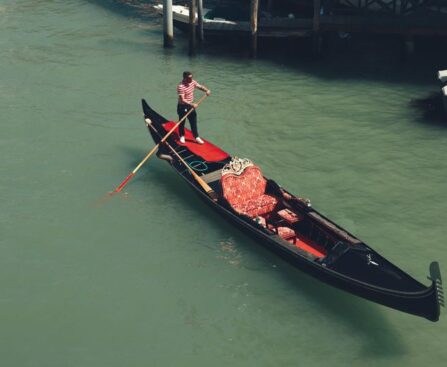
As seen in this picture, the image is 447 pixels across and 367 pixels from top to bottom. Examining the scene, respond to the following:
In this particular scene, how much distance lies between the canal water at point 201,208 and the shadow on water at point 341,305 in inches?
1.1

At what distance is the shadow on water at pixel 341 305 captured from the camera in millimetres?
10359

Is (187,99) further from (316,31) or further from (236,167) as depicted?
(316,31)

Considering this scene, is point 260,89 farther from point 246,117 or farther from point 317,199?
point 317,199

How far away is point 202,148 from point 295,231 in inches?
153

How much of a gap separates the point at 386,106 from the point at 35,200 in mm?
9941

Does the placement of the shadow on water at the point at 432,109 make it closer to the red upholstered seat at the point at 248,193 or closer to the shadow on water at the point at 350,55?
the shadow on water at the point at 350,55

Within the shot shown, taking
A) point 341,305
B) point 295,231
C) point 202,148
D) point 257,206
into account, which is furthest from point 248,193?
point 341,305

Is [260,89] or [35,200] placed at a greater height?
[260,89]

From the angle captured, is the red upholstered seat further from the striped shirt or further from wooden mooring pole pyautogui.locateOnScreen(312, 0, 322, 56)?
wooden mooring pole pyautogui.locateOnScreen(312, 0, 322, 56)

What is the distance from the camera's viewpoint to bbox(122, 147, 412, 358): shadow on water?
34.0 feet

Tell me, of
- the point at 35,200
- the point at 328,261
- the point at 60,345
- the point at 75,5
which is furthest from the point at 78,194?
the point at 75,5

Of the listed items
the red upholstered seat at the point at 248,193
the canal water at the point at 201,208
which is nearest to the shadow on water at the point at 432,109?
the canal water at the point at 201,208

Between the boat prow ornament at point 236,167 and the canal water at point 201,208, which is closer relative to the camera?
the canal water at point 201,208

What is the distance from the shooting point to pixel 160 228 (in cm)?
1360
